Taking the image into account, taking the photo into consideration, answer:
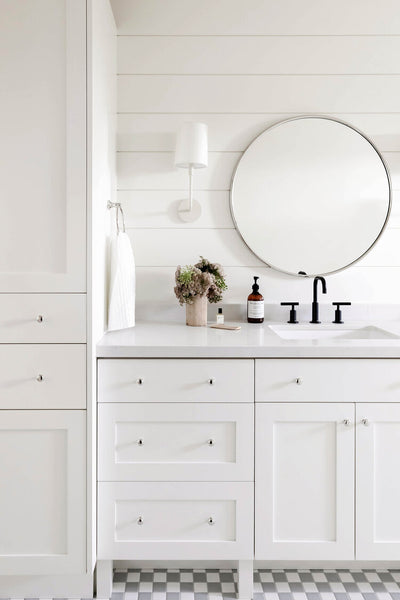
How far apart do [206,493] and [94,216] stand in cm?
100

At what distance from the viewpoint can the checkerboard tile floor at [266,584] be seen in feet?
6.40

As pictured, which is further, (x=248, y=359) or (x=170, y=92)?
(x=170, y=92)

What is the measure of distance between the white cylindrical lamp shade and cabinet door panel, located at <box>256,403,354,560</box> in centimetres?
108

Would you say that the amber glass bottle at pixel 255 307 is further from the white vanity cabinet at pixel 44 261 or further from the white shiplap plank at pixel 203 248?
the white vanity cabinet at pixel 44 261

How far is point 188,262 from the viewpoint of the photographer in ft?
8.20

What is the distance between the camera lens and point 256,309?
2410mm

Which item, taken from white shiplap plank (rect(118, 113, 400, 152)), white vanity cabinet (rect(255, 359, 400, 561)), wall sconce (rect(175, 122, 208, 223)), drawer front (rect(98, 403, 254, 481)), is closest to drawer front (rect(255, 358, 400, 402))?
white vanity cabinet (rect(255, 359, 400, 561))

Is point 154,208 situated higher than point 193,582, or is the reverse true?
point 154,208

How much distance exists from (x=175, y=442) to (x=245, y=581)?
1.80ft

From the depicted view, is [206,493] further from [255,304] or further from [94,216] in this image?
[94,216]

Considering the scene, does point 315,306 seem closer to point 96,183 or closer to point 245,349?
point 245,349

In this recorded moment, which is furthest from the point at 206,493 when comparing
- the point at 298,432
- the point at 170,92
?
the point at 170,92

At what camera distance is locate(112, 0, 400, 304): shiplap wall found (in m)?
2.45

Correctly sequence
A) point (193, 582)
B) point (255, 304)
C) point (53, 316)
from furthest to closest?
point (255, 304)
point (193, 582)
point (53, 316)
